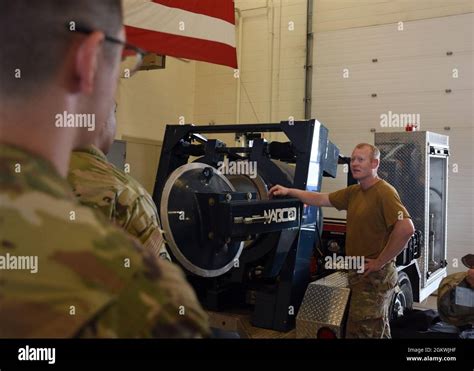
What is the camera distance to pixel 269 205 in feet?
7.70

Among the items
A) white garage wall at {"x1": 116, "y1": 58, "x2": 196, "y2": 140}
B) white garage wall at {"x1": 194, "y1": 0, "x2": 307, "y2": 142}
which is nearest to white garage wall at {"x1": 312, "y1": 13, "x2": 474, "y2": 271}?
white garage wall at {"x1": 194, "y1": 0, "x2": 307, "y2": 142}

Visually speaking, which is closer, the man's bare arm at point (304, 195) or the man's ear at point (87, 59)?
the man's ear at point (87, 59)

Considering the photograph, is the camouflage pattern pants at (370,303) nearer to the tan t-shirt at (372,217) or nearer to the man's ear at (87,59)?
the tan t-shirt at (372,217)

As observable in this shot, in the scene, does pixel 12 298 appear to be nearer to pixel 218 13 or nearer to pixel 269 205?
pixel 269 205

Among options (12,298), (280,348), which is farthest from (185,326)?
(280,348)

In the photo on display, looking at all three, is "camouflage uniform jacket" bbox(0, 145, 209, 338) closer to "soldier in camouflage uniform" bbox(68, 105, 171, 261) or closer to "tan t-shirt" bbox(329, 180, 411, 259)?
"soldier in camouflage uniform" bbox(68, 105, 171, 261)

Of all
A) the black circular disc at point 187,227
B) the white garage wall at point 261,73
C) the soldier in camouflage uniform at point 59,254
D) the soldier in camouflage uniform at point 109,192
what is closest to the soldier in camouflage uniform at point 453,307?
the black circular disc at point 187,227

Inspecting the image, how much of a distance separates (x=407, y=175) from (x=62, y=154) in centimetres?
359

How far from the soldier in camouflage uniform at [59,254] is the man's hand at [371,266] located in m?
2.17

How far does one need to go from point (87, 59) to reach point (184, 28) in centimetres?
231

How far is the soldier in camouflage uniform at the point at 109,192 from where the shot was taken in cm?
129

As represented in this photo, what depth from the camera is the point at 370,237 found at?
9.28 ft

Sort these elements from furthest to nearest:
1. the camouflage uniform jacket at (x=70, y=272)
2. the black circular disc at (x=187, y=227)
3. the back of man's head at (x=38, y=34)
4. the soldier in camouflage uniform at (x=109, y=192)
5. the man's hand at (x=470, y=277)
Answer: the man's hand at (x=470, y=277) < the black circular disc at (x=187, y=227) < the soldier in camouflage uniform at (x=109, y=192) < the back of man's head at (x=38, y=34) < the camouflage uniform jacket at (x=70, y=272)

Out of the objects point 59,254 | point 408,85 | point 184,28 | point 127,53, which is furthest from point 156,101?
point 59,254
